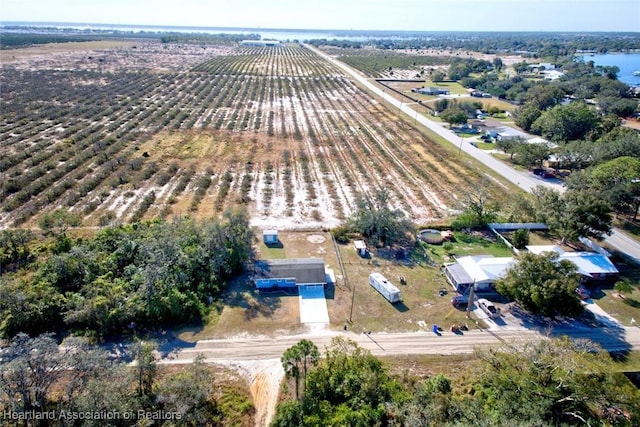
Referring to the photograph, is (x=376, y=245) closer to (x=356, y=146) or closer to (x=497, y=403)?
(x=497, y=403)

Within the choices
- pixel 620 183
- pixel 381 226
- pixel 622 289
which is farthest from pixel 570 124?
pixel 381 226

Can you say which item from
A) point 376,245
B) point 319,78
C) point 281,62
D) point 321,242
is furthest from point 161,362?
point 281,62

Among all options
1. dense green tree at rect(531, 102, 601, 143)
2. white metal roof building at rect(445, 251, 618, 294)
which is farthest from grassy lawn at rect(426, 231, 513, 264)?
dense green tree at rect(531, 102, 601, 143)

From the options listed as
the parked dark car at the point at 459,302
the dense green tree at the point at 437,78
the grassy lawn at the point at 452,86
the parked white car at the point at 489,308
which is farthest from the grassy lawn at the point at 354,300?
the dense green tree at the point at 437,78

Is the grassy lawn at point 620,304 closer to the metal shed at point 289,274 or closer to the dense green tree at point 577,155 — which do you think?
the metal shed at point 289,274

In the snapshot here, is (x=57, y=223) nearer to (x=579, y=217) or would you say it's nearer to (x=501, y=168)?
(x=579, y=217)
